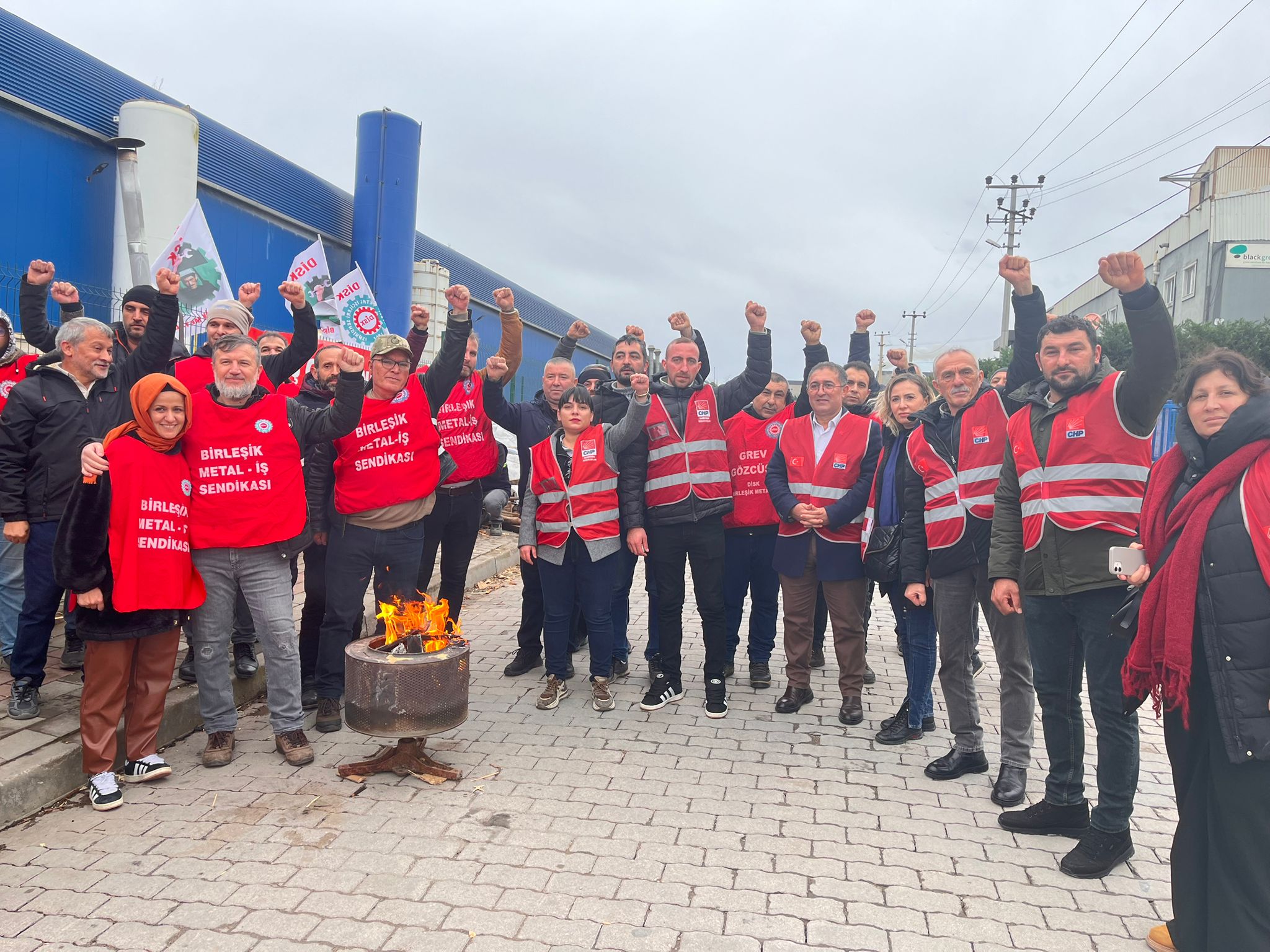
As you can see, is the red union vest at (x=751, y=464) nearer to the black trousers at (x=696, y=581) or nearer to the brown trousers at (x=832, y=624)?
the black trousers at (x=696, y=581)

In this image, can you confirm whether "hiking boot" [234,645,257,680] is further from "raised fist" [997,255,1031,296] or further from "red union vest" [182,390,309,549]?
"raised fist" [997,255,1031,296]

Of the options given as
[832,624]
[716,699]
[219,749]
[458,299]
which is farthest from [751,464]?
[219,749]

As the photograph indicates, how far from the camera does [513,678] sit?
19.9 feet

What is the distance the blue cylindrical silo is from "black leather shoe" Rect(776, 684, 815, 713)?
1056cm

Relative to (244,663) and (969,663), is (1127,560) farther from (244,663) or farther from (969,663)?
(244,663)

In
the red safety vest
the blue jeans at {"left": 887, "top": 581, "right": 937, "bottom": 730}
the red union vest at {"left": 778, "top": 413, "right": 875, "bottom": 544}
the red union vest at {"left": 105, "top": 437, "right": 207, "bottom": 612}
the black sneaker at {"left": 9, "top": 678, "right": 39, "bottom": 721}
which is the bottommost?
the black sneaker at {"left": 9, "top": 678, "right": 39, "bottom": 721}

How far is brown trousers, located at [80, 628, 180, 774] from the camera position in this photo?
4.02 meters

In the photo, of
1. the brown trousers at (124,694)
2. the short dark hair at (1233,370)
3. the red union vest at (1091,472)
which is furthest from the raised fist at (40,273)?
the short dark hair at (1233,370)

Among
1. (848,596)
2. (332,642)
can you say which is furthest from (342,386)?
(848,596)

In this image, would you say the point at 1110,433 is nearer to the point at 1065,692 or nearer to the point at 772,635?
the point at 1065,692

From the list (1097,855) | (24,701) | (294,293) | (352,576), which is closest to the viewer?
(1097,855)

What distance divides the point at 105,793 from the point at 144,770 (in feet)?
0.85

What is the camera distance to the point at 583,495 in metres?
5.36

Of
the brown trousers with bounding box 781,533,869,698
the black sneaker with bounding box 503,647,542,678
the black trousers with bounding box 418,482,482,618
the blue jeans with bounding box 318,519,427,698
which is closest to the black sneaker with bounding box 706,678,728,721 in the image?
the brown trousers with bounding box 781,533,869,698
